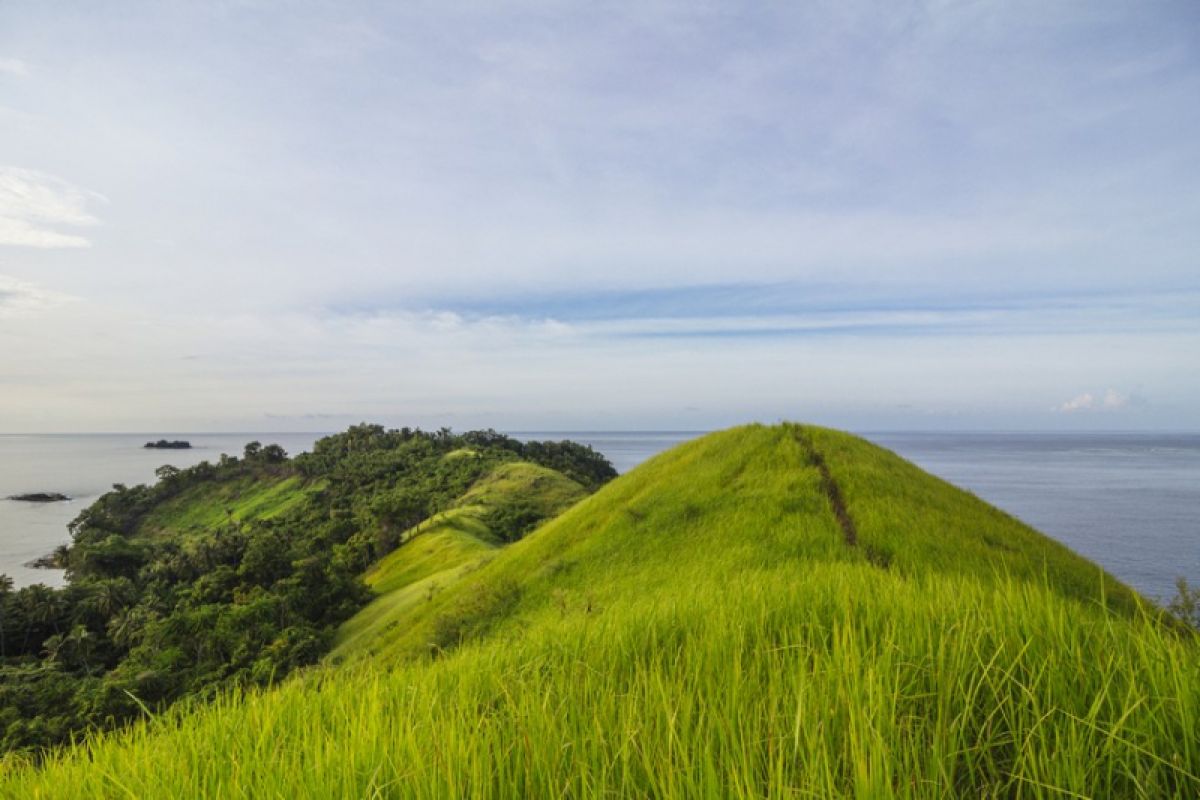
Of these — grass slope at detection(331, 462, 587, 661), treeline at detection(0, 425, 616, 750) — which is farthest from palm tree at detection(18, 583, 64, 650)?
grass slope at detection(331, 462, 587, 661)

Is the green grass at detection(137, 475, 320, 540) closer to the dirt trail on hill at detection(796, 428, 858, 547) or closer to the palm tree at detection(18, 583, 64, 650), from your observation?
the palm tree at detection(18, 583, 64, 650)

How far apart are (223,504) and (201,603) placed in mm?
134257

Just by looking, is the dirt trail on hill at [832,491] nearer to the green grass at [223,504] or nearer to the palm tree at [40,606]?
the palm tree at [40,606]

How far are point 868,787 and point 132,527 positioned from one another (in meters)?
219

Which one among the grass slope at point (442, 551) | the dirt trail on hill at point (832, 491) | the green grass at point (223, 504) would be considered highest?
the dirt trail on hill at point (832, 491)

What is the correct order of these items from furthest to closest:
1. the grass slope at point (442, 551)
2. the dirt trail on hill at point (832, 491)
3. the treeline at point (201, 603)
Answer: the treeline at point (201, 603), the grass slope at point (442, 551), the dirt trail on hill at point (832, 491)

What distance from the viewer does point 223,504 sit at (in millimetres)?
173625

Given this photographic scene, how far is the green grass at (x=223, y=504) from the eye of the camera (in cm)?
15450

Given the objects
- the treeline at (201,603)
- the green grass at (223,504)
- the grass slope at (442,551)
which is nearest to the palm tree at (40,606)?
the treeline at (201,603)

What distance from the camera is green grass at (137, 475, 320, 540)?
154500mm

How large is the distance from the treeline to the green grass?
9.75 meters

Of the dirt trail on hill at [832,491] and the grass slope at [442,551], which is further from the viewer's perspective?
the grass slope at [442,551]

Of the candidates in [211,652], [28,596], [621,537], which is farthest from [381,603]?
[28,596]

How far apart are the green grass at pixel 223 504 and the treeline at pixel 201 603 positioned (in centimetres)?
975
